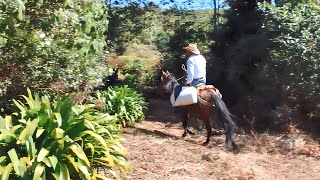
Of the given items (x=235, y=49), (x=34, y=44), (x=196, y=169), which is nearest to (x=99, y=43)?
(x=34, y=44)

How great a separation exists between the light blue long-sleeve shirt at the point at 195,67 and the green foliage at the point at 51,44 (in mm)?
1975

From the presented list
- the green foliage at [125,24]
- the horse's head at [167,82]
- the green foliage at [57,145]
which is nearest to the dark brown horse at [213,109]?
the horse's head at [167,82]

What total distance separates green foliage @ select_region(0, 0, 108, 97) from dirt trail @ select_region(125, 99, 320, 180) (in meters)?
1.78

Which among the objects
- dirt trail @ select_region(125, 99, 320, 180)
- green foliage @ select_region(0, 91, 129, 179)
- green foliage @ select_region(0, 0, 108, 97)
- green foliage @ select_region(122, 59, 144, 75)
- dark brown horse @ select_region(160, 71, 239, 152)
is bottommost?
green foliage @ select_region(122, 59, 144, 75)

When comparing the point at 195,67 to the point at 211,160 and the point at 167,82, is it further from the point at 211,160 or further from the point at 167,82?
the point at 211,160

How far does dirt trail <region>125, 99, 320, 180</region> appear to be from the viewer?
7.95 m

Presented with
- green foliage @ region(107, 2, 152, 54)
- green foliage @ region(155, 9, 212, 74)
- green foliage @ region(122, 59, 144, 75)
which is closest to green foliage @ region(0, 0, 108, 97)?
green foliage @ region(155, 9, 212, 74)

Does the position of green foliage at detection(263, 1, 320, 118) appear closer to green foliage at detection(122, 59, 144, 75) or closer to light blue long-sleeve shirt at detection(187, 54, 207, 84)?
light blue long-sleeve shirt at detection(187, 54, 207, 84)

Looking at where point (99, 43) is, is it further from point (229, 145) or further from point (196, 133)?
point (196, 133)

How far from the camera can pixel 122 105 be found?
12.6 m

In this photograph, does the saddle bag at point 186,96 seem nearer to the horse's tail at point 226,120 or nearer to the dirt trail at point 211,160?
the horse's tail at point 226,120

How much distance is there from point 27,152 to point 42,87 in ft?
11.5

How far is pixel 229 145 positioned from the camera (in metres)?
9.95

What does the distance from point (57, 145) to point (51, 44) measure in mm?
2857
